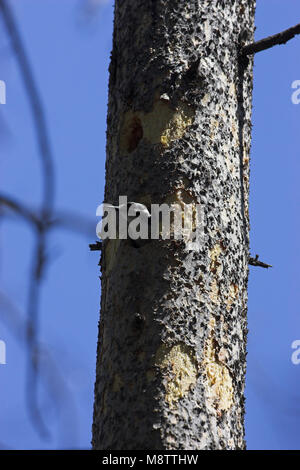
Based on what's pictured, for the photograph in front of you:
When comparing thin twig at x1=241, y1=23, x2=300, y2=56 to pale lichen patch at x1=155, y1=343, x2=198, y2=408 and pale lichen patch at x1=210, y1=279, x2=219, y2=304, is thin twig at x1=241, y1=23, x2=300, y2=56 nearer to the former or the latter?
pale lichen patch at x1=210, y1=279, x2=219, y2=304

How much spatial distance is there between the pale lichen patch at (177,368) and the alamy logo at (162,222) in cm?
25

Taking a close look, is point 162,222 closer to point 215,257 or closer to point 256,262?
point 215,257

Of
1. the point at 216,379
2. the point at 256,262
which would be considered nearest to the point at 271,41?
the point at 256,262

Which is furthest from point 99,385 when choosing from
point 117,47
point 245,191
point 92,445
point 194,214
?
point 117,47

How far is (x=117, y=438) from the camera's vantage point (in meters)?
2.10

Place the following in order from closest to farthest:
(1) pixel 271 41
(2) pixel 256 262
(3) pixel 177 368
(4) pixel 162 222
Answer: (3) pixel 177 368 < (4) pixel 162 222 < (1) pixel 271 41 < (2) pixel 256 262

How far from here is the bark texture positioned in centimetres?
213

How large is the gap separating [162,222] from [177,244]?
0.07 m

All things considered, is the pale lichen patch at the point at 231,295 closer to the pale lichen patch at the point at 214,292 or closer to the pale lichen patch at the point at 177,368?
the pale lichen patch at the point at 214,292

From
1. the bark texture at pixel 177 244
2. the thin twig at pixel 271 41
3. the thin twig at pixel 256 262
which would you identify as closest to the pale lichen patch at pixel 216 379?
the bark texture at pixel 177 244

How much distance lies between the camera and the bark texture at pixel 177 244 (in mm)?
2127

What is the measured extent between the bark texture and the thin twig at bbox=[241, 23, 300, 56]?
1.3 inches

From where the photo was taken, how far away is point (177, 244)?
2234 millimetres

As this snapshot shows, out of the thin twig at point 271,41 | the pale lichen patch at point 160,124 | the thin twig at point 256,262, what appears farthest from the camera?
the thin twig at point 256,262
